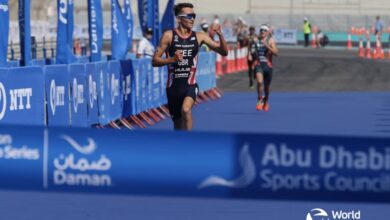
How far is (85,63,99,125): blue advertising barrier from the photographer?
18705 mm

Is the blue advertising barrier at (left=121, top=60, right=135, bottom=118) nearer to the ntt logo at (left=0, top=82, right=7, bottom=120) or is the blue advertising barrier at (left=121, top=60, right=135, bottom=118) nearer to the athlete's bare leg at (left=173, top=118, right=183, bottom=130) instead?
the athlete's bare leg at (left=173, top=118, right=183, bottom=130)

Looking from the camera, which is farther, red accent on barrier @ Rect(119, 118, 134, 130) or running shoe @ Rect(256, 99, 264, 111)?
running shoe @ Rect(256, 99, 264, 111)

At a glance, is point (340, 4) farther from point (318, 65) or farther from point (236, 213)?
point (236, 213)

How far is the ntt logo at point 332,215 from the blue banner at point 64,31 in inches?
362

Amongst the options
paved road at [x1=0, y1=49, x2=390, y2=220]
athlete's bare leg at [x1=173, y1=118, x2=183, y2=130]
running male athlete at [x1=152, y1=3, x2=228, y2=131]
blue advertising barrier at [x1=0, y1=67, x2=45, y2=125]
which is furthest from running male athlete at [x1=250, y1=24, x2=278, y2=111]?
blue advertising barrier at [x1=0, y1=67, x2=45, y2=125]

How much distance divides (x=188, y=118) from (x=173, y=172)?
271 inches

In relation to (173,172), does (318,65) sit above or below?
below

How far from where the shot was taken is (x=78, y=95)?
17953 millimetres

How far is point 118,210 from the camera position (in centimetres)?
1162

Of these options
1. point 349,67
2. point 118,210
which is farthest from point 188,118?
point 349,67

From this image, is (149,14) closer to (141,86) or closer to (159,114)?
(159,114)

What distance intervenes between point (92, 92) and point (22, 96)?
13.2 ft

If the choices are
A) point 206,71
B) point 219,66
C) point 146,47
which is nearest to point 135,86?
point 146,47

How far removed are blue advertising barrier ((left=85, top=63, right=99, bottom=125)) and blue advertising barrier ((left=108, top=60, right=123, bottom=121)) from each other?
43.9 inches
